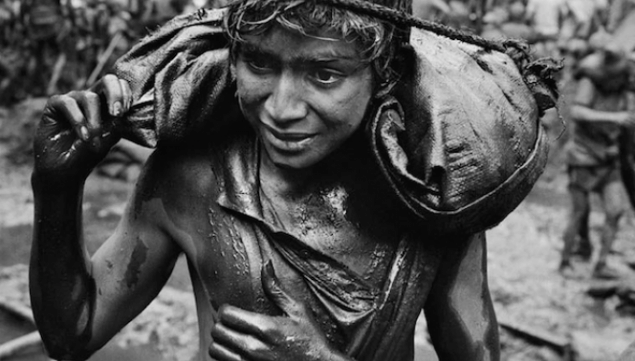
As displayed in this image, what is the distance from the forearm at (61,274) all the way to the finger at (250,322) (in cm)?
34

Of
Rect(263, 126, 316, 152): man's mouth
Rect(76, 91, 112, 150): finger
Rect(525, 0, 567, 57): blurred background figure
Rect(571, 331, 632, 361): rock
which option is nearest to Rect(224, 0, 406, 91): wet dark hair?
Rect(263, 126, 316, 152): man's mouth

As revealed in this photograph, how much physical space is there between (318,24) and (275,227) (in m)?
0.44

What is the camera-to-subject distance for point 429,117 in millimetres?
1539

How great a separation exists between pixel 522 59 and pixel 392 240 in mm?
447

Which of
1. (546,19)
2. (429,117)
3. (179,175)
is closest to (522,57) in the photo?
(429,117)

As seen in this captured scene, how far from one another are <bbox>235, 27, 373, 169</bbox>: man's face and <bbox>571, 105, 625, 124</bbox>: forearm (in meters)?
6.32

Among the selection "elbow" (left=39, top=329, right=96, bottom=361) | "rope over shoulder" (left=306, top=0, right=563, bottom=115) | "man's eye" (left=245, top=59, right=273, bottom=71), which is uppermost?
"rope over shoulder" (left=306, top=0, right=563, bottom=115)

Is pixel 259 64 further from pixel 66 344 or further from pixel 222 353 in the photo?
pixel 66 344

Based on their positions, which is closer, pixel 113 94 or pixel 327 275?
pixel 113 94

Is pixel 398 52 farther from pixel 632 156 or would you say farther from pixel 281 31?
pixel 632 156

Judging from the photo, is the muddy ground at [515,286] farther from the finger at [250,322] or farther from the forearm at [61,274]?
the finger at [250,322]

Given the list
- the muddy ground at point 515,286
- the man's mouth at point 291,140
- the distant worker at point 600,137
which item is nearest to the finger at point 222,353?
the man's mouth at point 291,140

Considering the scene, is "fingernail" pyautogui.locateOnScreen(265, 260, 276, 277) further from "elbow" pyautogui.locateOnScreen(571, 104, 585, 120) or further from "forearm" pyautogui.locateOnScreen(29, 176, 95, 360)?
"elbow" pyautogui.locateOnScreen(571, 104, 585, 120)

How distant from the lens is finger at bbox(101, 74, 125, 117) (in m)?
1.54
